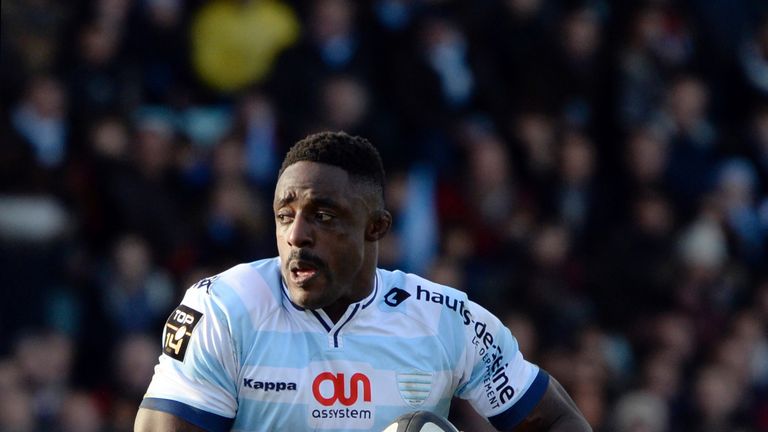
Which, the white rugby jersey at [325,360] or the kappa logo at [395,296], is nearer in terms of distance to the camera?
the white rugby jersey at [325,360]

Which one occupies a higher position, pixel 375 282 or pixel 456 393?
pixel 375 282

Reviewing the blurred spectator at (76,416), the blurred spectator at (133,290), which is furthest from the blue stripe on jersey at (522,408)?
the blurred spectator at (133,290)

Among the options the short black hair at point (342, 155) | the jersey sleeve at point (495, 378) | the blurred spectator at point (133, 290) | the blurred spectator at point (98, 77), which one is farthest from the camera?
the blurred spectator at point (98, 77)

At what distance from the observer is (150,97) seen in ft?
36.6

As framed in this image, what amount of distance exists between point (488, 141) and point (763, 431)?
3167 mm

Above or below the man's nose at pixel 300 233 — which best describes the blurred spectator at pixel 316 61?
above

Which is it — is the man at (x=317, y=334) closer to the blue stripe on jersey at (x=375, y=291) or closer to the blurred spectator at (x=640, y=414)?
the blue stripe on jersey at (x=375, y=291)

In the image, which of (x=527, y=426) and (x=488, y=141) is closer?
(x=527, y=426)

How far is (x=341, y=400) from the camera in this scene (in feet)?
17.5

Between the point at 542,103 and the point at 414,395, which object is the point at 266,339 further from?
the point at 542,103

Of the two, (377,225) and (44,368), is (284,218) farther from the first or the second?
(44,368)

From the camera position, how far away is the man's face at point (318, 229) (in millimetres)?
5266

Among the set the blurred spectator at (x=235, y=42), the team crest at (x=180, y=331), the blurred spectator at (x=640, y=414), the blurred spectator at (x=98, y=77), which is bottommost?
the blurred spectator at (x=640, y=414)

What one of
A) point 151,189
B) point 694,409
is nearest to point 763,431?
point 694,409
